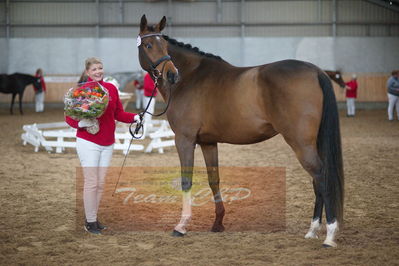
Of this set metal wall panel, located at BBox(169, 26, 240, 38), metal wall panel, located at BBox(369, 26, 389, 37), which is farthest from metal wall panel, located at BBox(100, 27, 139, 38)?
metal wall panel, located at BBox(369, 26, 389, 37)

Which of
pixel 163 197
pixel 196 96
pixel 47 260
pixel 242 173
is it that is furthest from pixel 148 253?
pixel 242 173

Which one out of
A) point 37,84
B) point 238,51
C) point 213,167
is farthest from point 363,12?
point 213,167

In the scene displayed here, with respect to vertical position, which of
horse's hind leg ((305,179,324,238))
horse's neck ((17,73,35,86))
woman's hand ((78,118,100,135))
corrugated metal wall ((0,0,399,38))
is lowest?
horse's hind leg ((305,179,324,238))

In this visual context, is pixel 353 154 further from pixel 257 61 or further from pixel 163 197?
pixel 257 61

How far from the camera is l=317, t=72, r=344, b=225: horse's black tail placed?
430cm

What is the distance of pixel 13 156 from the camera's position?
1006 centimetres

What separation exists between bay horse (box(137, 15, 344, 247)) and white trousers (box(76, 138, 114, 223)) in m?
0.76

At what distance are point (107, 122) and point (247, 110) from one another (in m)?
1.38

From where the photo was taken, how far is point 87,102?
4586 millimetres

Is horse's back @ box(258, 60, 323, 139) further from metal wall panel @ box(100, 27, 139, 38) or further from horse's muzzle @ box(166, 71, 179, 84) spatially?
metal wall panel @ box(100, 27, 139, 38)

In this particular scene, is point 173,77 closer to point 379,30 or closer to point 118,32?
point 118,32

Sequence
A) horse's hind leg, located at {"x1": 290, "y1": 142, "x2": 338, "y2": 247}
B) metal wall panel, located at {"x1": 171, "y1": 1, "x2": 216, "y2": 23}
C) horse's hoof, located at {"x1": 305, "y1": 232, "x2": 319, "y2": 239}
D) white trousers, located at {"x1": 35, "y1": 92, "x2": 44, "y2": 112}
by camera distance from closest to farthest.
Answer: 1. horse's hind leg, located at {"x1": 290, "y1": 142, "x2": 338, "y2": 247}
2. horse's hoof, located at {"x1": 305, "y1": 232, "x2": 319, "y2": 239}
3. white trousers, located at {"x1": 35, "y1": 92, "x2": 44, "y2": 112}
4. metal wall panel, located at {"x1": 171, "y1": 1, "x2": 216, "y2": 23}

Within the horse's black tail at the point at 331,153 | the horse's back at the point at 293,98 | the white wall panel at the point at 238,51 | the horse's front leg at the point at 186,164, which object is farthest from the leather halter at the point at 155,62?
the white wall panel at the point at 238,51

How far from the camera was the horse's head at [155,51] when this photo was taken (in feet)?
15.9
